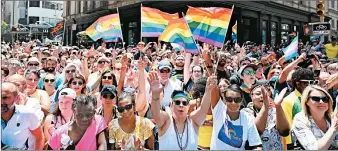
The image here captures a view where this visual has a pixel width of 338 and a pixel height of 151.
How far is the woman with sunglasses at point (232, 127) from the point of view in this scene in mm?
3854

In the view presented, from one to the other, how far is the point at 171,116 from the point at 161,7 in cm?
2170

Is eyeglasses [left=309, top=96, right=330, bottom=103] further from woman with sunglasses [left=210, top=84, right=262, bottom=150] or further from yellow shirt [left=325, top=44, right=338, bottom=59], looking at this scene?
yellow shirt [left=325, top=44, right=338, bottom=59]

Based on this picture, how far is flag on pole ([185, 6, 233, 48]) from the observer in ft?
17.9

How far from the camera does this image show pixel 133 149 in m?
3.91

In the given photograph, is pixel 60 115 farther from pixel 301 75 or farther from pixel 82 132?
pixel 301 75

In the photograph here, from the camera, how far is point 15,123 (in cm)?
375

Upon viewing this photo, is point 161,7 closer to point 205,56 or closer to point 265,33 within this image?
point 265,33

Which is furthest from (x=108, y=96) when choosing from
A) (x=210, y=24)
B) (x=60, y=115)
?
(x=210, y=24)

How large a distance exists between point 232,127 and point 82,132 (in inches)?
61.5

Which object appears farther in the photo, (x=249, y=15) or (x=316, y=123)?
(x=249, y=15)

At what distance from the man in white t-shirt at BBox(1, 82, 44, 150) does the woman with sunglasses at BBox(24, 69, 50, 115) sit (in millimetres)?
1072

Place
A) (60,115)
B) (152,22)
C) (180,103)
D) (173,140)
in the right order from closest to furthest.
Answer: (173,140) → (180,103) → (60,115) → (152,22)

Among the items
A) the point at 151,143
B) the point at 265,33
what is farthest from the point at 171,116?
the point at 265,33

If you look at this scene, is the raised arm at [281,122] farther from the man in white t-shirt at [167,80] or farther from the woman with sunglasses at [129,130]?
the man in white t-shirt at [167,80]
